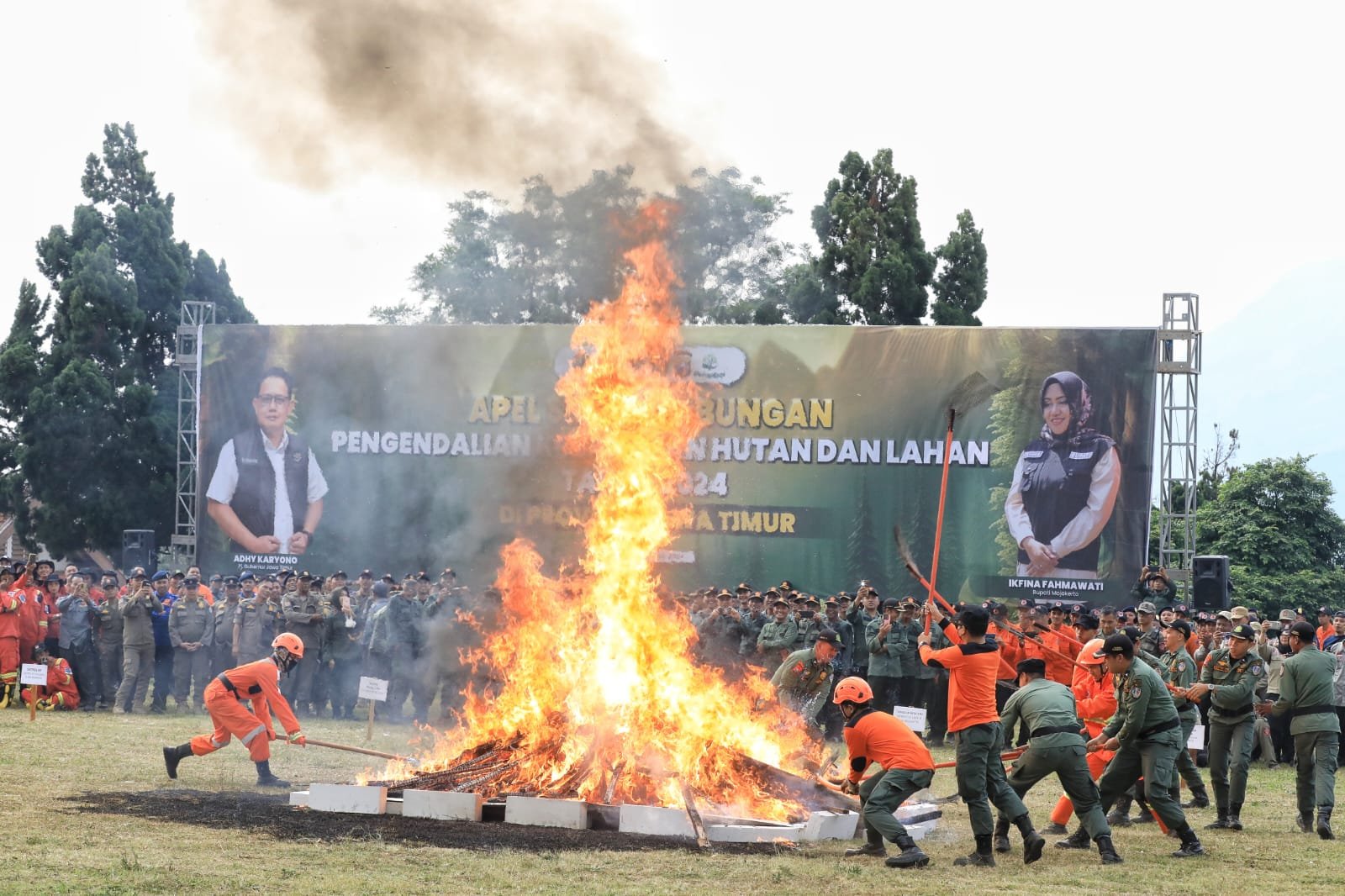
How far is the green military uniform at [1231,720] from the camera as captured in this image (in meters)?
12.9

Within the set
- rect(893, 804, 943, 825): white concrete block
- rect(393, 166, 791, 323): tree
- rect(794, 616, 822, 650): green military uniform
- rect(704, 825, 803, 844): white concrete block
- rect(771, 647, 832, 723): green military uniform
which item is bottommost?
rect(704, 825, 803, 844): white concrete block

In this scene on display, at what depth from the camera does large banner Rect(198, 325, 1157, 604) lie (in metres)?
24.3

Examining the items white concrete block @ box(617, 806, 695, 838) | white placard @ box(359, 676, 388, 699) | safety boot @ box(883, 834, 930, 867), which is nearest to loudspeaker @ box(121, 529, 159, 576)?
Result: white placard @ box(359, 676, 388, 699)

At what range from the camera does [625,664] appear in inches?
535

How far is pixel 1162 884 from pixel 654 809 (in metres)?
3.91

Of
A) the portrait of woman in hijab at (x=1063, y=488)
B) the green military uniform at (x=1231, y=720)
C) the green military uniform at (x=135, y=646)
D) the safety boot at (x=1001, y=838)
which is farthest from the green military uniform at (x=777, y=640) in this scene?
the green military uniform at (x=135, y=646)

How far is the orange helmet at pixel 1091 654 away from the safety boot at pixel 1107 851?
7.31ft

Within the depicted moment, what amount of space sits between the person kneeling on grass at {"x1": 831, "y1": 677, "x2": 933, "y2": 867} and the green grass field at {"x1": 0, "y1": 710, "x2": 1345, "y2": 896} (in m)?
0.23

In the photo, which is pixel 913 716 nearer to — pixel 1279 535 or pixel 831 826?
pixel 831 826

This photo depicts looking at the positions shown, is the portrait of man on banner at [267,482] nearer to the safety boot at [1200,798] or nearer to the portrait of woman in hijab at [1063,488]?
the portrait of woman in hijab at [1063,488]

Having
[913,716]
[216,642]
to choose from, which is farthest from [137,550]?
[913,716]

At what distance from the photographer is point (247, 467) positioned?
27.2 m

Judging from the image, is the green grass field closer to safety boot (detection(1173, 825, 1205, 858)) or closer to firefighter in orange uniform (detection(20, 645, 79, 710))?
safety boot (detection(1173, 825, 1205, 858))

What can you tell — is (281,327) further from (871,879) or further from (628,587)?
(871,879)
